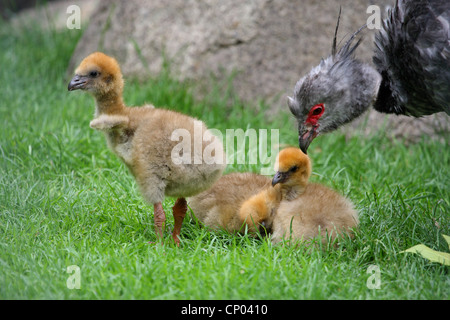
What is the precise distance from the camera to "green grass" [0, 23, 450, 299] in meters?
2.77

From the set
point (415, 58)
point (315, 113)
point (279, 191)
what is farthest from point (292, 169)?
point (415, 58)

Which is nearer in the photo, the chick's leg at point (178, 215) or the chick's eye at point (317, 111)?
the chick's leg at point (178, 215)

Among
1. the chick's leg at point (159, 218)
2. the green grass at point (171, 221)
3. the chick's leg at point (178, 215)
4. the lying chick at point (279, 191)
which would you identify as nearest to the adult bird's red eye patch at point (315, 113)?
the lying chick at point (279, 191)

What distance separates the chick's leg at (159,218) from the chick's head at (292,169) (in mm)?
670

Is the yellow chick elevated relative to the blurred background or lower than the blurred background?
lower

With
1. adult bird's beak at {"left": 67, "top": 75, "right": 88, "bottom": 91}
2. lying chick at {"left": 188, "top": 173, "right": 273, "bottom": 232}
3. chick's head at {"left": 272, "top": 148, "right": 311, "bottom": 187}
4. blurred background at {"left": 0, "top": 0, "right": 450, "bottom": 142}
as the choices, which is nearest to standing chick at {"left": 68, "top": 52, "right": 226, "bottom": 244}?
adult bird's beak at {"left": 67, "top": 75, "right": 88, "bottom": 91}

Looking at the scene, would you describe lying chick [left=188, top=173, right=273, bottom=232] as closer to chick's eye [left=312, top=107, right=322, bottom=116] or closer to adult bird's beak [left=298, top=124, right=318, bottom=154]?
adult bird's beak [left=298, top=124, right=318, bottom=154]

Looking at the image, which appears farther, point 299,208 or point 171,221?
point 171,221

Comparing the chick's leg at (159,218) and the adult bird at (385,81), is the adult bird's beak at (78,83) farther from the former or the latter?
the adult bird at (385,81)

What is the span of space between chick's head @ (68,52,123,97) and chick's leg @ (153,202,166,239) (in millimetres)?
716

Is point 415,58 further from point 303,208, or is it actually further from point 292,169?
point 303,208

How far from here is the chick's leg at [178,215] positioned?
3.39 metres

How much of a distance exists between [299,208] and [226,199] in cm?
47

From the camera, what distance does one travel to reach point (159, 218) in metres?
3.27
